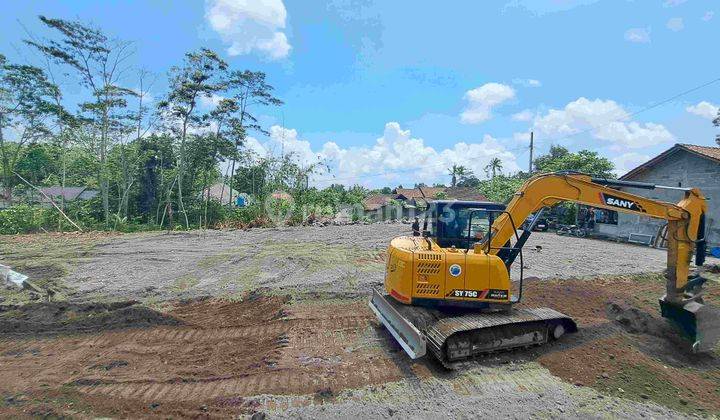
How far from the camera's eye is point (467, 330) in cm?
555

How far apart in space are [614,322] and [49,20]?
1098 inches

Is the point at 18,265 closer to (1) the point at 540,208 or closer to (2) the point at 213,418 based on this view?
(2) the point at 213,418

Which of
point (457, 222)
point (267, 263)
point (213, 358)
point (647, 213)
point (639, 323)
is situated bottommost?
point (213, 358)

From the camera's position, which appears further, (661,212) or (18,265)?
(18,265)

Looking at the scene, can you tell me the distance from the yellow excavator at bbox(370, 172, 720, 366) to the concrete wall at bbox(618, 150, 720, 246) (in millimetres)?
11861

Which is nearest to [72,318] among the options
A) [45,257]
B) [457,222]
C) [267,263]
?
[267,263]

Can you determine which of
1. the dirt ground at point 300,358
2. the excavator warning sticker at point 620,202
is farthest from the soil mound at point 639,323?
the excavator warning sticker at point 620,202

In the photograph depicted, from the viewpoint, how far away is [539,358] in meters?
5.88

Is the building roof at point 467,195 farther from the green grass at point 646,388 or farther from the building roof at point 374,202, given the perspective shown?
the green grass at point 646,388

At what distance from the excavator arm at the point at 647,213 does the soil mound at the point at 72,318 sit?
652 cm

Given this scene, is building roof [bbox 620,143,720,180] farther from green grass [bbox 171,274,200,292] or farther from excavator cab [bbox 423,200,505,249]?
green grass [bbox 171,274,200,292]

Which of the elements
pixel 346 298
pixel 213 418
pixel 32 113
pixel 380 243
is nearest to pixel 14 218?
pixel 32 113

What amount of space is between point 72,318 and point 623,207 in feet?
34.1

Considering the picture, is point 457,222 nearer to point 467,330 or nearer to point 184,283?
point 467,330
